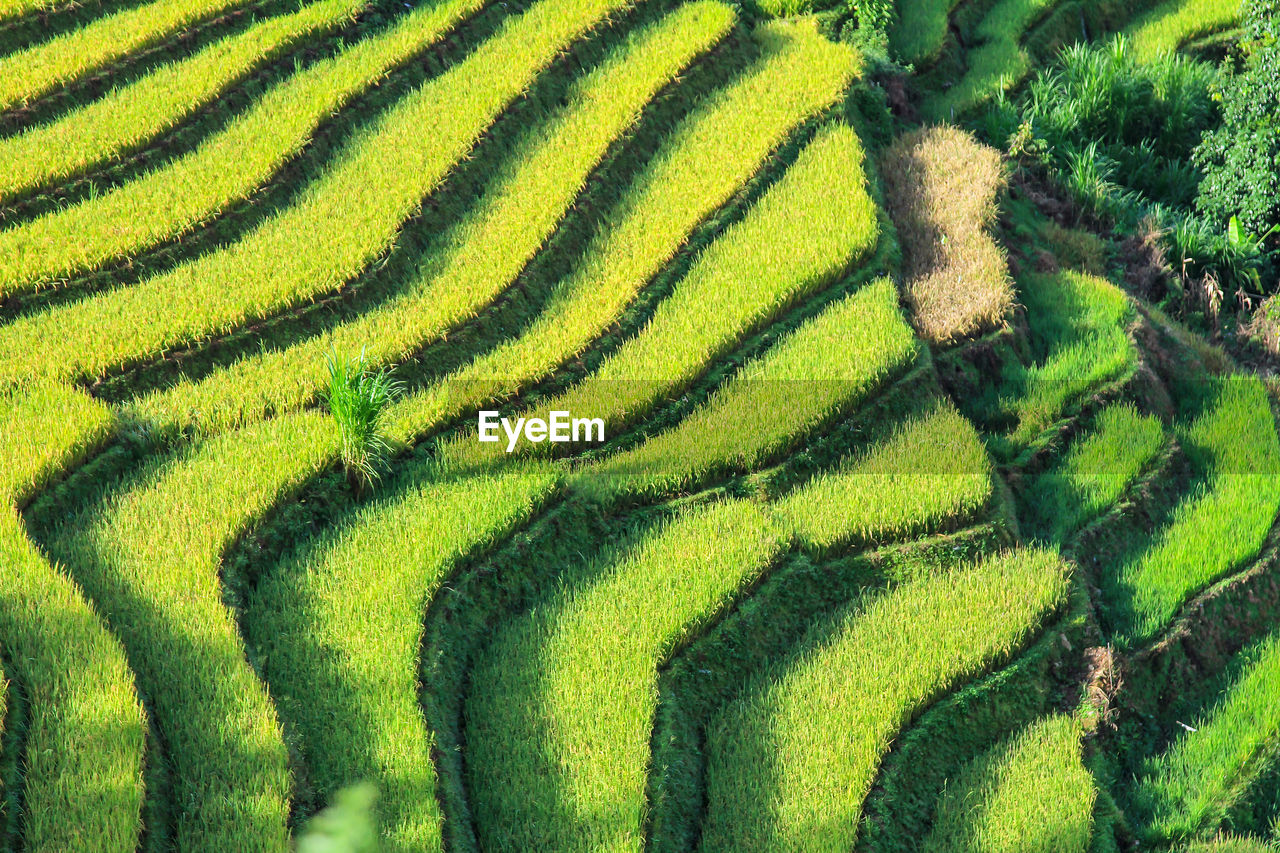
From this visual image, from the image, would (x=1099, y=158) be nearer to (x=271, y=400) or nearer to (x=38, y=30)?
(x=271, y=400)

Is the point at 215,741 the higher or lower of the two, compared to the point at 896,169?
lower

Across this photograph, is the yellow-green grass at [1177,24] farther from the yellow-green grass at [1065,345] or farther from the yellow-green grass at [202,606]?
the yellow-green grass at [202,606]

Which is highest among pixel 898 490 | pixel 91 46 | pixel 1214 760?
pixel 91 46

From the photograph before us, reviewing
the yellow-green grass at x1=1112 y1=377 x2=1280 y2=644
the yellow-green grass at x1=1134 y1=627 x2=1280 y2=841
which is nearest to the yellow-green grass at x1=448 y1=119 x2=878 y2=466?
the yellow-green grass at x1=1112 y1=377 x2=1280 y2=644

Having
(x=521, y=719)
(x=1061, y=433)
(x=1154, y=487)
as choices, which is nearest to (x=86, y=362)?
(x=521, y=719)

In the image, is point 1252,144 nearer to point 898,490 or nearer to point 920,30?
point 920,30

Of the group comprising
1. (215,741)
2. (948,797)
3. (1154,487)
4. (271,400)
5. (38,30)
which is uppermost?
(38,30)

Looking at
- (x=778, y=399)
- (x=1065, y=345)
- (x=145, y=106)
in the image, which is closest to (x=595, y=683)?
(x=778, y=399)
